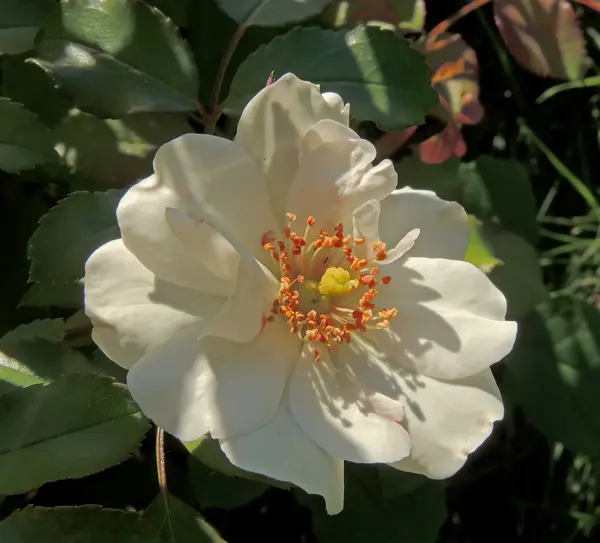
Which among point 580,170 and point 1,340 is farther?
point 580,170

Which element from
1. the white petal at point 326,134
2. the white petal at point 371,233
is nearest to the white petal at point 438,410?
the white petal at point 371,233

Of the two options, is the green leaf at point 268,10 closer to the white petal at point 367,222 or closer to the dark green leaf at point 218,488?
the white petal at point 367,222

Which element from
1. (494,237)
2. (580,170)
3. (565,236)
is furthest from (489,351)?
(580,170)

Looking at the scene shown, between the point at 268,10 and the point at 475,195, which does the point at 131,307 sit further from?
the point at 475,195

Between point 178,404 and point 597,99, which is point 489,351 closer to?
point 178,404

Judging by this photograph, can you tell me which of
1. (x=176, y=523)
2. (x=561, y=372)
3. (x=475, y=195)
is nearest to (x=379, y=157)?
(x=475, y=195)
